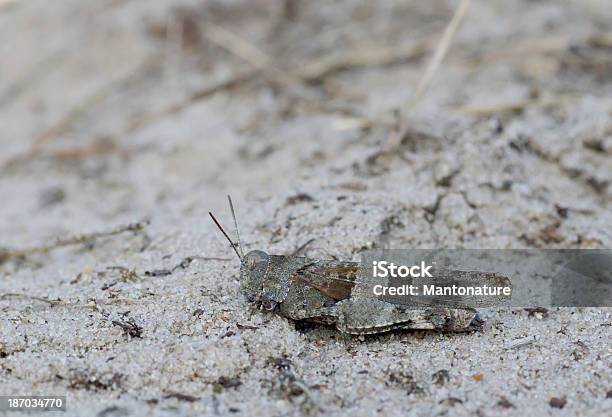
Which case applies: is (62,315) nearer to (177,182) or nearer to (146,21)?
(177,182)

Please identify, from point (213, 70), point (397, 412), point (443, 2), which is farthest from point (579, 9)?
point (397, 412)

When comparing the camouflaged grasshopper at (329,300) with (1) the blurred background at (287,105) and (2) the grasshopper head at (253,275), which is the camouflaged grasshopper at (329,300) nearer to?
(2) the grasshopper head at (253,275)

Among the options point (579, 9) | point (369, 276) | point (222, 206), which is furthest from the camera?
point (579, 9)

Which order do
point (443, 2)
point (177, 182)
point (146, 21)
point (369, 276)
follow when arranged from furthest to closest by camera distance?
point (146, 21)
point (443, 2)
point (177, 182)
point (369, 276)

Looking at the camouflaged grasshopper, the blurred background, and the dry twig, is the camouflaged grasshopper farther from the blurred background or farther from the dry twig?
the dry twig

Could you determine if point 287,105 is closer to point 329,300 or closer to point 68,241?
point 68,241

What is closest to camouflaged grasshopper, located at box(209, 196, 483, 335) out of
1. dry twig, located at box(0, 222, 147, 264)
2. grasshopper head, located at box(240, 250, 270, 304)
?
grasshopper head, located at box(240, 250, 270, 304)
